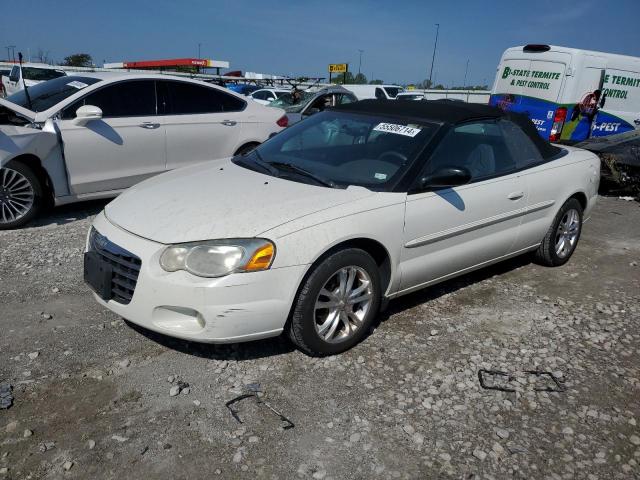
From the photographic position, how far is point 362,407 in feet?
9.18

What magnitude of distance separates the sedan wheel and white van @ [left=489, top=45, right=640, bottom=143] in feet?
24.0

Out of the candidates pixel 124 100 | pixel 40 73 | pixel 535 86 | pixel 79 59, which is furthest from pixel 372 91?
pixel 79 59

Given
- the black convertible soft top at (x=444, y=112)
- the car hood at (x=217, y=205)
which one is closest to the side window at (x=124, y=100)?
the car hood at (x=217, y=205)

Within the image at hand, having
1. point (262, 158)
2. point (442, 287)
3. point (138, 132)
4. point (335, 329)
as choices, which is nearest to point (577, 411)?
point (335, 329)

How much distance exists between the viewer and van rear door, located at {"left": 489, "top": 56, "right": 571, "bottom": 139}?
31.1ft

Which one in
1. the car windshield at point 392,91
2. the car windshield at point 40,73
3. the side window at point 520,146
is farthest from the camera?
the car windshield at point 392,91

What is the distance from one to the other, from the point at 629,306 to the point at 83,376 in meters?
4.07

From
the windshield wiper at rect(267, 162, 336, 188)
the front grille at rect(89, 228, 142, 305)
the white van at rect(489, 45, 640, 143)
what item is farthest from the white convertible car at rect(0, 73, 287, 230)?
the white van at rect(489, 45, 640, 143)

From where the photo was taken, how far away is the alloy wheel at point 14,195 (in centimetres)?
517

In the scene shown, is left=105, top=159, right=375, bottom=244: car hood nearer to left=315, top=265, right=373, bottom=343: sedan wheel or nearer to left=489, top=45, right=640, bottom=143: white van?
left=315, top=265, right=373, bottom=343: sedan wheel

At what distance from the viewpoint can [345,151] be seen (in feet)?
12.5

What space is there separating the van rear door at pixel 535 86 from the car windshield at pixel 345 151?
6129 millimetres

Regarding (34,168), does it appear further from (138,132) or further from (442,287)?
(442,287)

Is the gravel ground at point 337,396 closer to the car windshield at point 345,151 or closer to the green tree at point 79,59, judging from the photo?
the car windshield at point 345,151
